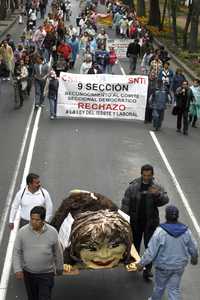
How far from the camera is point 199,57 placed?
1502 inches

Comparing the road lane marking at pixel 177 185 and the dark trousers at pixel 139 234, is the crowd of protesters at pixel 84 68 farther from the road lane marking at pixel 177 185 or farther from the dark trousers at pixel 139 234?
the dark trousers at pixel 139 234

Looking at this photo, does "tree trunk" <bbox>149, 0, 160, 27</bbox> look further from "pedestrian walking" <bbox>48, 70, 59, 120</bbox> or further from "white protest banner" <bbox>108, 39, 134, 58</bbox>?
"pedestrian walking" <bbox>48, 70, 59, 120</bbox>

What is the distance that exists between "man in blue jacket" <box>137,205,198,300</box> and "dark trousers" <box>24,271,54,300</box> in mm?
1160

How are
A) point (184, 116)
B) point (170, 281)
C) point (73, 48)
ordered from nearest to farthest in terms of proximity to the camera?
1. point (170, 281)
2. point (184, 116)
3. point (73, 48)

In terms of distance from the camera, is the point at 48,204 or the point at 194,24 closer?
the point at 48,204

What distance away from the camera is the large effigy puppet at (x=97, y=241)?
9742 mm

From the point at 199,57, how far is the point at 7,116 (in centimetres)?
1781

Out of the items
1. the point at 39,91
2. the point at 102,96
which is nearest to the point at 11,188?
the point at 102,96

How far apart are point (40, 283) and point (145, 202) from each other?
2.29 meters

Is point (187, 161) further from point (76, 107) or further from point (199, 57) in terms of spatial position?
point (199, 57)

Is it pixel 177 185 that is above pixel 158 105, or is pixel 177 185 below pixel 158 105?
below

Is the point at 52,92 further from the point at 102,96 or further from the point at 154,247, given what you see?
the point at 154,247

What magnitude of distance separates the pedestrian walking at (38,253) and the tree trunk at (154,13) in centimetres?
4364

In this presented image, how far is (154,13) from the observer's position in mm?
52156
